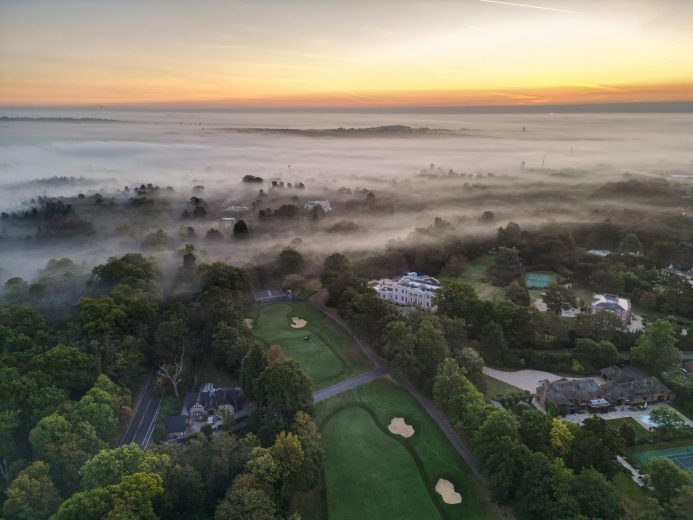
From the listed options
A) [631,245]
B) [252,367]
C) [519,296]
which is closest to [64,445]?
[252,367]

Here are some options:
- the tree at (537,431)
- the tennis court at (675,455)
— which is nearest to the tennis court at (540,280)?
the tennis court at (675,455)

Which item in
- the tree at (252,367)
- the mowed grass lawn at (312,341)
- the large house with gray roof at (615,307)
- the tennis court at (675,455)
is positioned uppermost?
the tree at (252,367)

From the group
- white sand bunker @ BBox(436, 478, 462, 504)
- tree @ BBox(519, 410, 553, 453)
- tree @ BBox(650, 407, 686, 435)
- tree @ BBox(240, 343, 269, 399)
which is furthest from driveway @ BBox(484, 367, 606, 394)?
tree @ BBox(240, 343, 269, 399)

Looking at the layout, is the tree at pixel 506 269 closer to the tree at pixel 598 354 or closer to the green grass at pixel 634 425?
the tree at pixel 598 354

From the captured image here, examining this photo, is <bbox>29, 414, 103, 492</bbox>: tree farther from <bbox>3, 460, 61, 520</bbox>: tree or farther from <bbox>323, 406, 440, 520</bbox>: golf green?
<bbox>323, 406, 440, 520</bbox>: golf green

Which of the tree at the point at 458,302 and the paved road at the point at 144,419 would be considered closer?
the paved road at the point at 144,419

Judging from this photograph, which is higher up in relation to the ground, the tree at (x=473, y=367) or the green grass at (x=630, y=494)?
the tree at (x=473, y=367)

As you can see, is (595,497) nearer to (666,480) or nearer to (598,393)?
(666,480)
